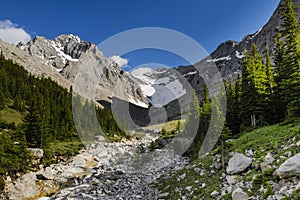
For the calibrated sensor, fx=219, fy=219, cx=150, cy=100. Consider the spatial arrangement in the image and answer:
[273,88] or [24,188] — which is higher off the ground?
[273,88]

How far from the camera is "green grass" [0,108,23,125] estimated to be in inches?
1703

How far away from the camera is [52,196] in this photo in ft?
68.7

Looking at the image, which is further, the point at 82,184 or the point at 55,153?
the point at 55,153

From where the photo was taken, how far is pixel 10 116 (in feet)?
151

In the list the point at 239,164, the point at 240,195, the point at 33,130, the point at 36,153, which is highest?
the point at 33,130

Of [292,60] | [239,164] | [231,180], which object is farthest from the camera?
[292,60]

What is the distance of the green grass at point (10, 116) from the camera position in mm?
43250

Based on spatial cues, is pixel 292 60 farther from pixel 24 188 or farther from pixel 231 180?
pixel 24 188

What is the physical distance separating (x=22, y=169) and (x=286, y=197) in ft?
83.0

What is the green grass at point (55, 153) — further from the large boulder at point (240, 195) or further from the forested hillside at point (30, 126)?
the large boulder at point (240, 195)

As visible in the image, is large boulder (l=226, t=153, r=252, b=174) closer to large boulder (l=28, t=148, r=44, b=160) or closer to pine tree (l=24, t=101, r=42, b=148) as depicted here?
large boulder (l=28, t=148, r=44, b=160)

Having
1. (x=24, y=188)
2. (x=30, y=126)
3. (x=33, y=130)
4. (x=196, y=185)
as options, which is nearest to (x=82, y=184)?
(x=24, y=188)

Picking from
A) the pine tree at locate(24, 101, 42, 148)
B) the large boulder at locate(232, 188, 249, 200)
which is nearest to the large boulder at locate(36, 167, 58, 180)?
the pine tree at locate(24, 101, 42, 148)

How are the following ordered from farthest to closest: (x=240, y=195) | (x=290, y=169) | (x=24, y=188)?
1. (x=24, y=188)
2. (x=240, y=195)
3. (x=290, y=169)
